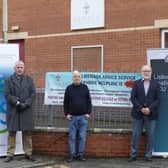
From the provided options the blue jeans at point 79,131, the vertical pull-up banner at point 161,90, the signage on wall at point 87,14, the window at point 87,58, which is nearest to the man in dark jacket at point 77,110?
the blue jeans at point 79,131

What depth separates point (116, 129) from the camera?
1021cm

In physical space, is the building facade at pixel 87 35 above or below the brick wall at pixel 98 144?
above

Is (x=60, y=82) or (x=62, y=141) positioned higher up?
(x=60, y=82)

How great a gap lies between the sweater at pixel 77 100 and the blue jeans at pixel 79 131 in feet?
0.52

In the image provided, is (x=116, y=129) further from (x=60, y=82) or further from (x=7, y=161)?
(x=7, y=161)

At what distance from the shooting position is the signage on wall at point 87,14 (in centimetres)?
1583

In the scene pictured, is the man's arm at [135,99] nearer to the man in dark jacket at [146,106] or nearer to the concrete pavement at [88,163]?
the man in dark jacket at [146,106]

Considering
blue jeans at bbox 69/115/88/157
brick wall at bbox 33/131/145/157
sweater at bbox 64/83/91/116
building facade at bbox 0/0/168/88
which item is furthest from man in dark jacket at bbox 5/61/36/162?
building facade at bbox 0/0/168/88

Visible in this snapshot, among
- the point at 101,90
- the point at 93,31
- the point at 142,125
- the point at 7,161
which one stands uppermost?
the point at 93,31

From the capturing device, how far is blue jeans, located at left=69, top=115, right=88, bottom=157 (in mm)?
9828

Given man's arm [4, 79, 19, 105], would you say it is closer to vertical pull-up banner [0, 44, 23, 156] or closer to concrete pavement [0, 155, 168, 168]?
vertical pull-up banner [0, 44, 23, 156]

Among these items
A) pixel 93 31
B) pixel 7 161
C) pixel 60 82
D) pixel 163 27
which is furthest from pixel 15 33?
pixel 7 161

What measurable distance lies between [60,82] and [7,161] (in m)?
2.11

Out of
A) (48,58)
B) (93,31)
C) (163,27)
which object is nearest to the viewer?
(163,27)
